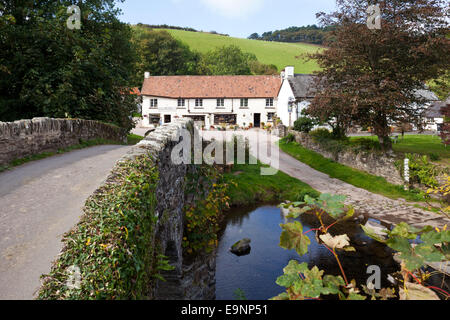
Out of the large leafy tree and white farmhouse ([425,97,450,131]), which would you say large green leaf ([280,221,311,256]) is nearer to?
the large leafy tree

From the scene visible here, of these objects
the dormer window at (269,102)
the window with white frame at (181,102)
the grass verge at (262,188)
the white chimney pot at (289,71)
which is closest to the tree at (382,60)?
the grass verge at (262,188)

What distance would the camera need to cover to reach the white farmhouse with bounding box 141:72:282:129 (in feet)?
155

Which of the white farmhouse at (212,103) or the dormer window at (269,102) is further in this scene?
the dormer window at (269,102)

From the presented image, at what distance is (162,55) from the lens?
6269 centimetres

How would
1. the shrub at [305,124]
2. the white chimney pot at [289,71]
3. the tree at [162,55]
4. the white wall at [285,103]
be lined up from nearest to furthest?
the shrub at [305,124], the white wall at [285,103], the white chimney pot at [289,71], the tree at [162,55]

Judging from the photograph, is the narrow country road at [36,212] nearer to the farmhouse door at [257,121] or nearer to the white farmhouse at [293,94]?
the white farmhouse at [293,94]

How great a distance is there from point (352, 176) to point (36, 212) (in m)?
19.7

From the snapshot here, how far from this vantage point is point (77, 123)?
41.2 ft

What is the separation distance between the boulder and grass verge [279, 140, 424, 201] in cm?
994

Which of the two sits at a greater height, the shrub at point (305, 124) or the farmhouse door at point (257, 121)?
the farmhouse door at point (257, 121)

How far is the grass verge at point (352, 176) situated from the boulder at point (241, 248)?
9938 mm

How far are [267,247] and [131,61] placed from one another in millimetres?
20531

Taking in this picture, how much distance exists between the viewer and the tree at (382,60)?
17.8 meters
